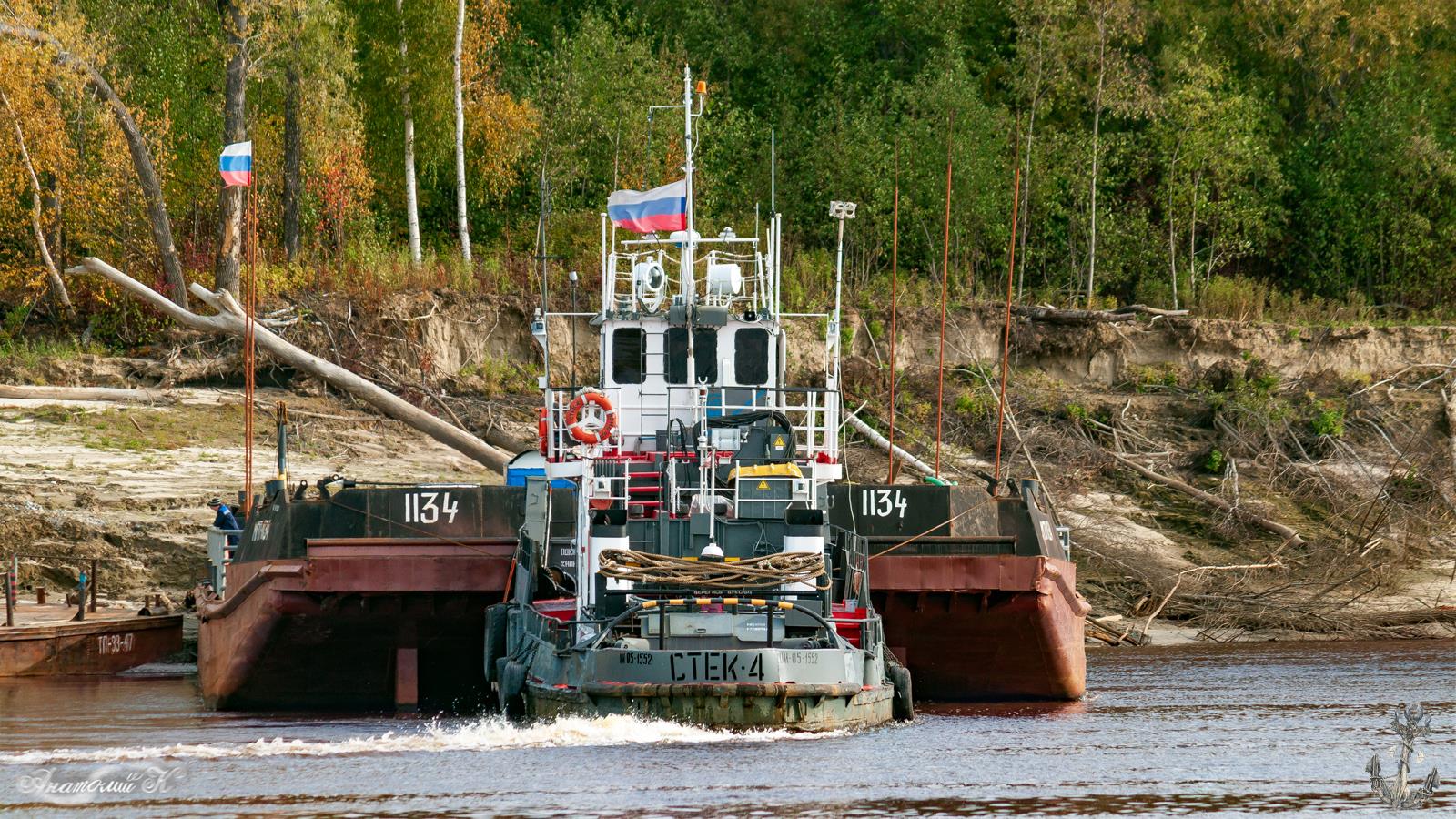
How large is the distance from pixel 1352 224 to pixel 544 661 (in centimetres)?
3008

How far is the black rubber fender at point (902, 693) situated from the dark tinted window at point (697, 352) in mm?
5069

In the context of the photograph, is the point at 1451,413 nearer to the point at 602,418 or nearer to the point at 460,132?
the point at 602,418

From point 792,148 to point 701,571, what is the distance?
93.0 ft

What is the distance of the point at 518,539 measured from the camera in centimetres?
2084

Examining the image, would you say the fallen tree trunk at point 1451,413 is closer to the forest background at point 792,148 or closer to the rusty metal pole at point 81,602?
the forest background at point 792,148

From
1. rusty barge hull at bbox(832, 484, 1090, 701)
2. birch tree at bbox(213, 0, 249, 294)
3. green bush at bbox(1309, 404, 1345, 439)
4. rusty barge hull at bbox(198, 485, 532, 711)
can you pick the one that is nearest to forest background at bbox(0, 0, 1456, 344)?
birch tree at bbox(213, 0, 249, 294)

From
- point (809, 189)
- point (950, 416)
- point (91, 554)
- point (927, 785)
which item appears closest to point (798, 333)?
point (950, 416)

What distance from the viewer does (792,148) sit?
44875mm

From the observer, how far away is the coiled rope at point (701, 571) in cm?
1756

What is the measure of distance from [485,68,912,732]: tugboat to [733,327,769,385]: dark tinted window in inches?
0.9

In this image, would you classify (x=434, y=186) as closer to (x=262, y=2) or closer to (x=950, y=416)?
(x=262, y=2)

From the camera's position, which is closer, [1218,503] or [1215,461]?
[1218,503]

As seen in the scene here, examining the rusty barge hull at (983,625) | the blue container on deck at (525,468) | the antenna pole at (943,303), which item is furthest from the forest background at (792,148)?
the rusty barge hull at (983,625)

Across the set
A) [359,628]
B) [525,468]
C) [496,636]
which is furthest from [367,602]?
[525,468]
